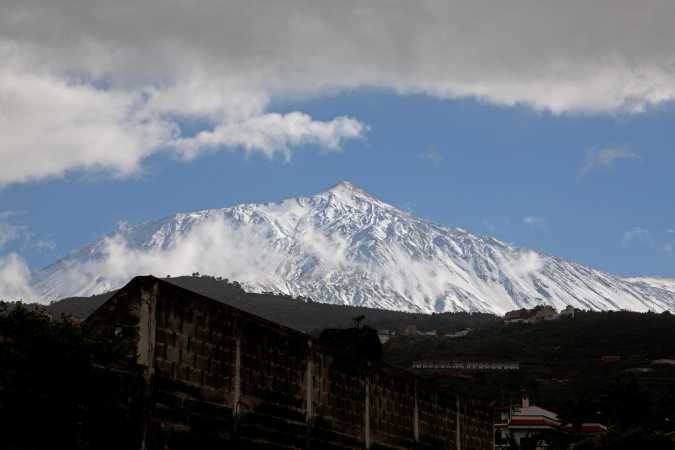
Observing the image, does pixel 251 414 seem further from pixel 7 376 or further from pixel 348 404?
pixel 7 376

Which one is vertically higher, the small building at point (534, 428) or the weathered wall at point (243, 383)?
the small building at point (534, 428)

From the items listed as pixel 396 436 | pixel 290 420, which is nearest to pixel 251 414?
pixel 290 420

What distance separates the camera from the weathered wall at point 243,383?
20.4 metres

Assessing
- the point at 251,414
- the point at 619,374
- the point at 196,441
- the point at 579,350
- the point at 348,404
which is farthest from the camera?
the point at 579,350

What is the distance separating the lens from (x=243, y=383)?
2292 cm

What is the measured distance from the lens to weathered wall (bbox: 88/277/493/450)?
66.9ft

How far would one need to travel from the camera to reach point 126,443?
760 inches

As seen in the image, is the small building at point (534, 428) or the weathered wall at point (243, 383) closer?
the weathered wall at point (243, 383)

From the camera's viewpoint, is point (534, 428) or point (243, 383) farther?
point (534, 428)

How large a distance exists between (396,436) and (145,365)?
1174 cm

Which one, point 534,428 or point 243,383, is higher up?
point 534,428

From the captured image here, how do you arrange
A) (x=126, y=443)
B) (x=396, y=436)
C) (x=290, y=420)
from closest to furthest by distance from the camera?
1. (x=126, y=443)
2. (x=290, y=420)
3. (x=396, y=436)

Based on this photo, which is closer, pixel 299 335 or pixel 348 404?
pixel 299 335

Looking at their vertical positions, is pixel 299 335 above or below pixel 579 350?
below
